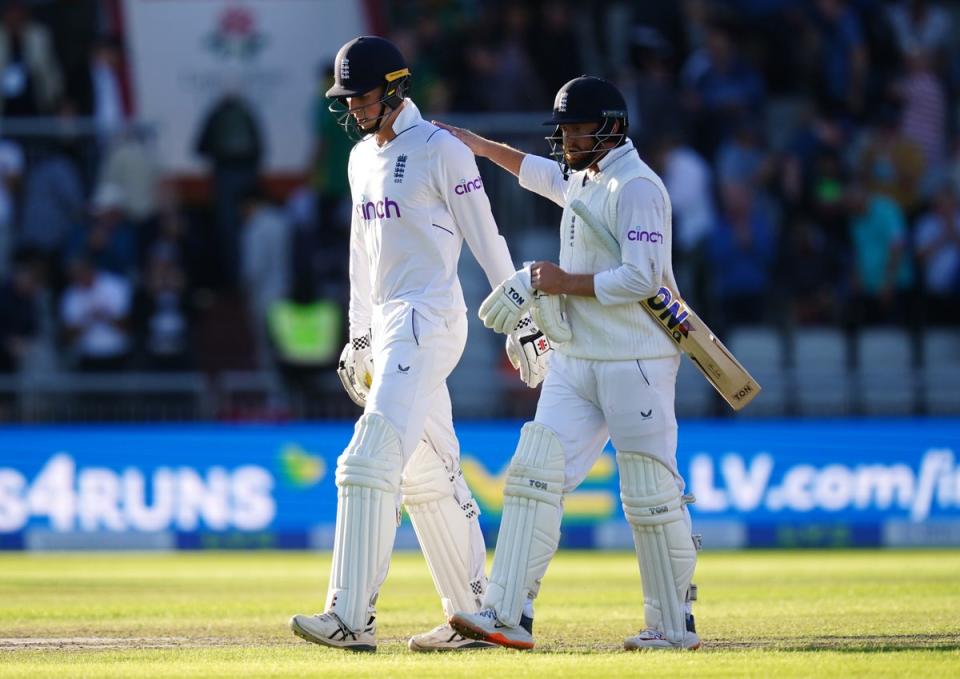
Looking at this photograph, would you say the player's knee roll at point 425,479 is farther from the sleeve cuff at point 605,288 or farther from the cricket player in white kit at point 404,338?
the sleeve cuff at point 605,288

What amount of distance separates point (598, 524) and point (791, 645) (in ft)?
30.1

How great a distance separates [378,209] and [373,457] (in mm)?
1122

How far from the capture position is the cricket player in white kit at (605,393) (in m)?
7.78

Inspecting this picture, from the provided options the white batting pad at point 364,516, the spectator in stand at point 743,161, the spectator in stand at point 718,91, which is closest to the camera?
the white batting pad at point 364,516

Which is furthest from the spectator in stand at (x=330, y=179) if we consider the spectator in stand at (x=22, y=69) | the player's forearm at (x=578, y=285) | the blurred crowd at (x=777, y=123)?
the player's forearm at (x=578, y=285)

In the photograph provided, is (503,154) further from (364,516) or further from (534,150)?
(534,150)

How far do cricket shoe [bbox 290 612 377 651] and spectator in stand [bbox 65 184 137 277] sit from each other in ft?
36.4

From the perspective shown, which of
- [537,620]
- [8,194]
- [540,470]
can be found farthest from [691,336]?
[8,194]

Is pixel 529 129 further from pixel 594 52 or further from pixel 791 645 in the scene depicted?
pixel 791 645

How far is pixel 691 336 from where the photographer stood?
8016mm

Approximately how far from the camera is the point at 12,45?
63.1 ft

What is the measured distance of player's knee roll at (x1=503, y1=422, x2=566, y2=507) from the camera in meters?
7.81

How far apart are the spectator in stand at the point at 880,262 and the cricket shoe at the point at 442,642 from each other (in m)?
10.8

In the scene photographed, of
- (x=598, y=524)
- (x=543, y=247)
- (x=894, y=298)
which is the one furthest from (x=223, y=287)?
(x=894, y=298)
